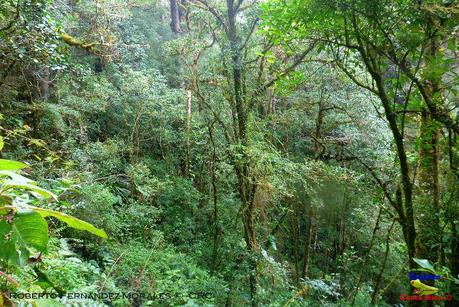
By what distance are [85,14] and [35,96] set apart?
299 cm

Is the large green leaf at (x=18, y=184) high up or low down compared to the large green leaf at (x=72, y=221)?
up

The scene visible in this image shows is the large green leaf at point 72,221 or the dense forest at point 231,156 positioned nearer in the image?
the large green leaf at point 72,221

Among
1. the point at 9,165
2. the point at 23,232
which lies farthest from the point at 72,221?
the point at 9,165

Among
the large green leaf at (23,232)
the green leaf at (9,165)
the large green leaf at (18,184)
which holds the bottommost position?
the large green leaf at (23,232)

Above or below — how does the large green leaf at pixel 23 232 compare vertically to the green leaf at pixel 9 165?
below

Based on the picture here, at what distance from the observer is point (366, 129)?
7.79 metres

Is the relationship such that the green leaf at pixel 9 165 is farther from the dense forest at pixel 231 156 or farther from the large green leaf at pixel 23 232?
the large green leaf at pixel 23 232

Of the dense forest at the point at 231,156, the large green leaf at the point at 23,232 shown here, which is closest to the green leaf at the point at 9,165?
the dense forest at the point at 231,156

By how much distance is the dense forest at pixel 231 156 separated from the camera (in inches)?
80.1

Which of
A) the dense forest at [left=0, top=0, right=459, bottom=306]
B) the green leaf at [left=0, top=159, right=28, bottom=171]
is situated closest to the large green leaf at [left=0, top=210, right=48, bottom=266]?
the dense forest at [left=0, top=0, right=459, bottom=306]

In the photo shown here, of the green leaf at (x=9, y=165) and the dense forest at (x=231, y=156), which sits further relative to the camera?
the dense forest at (x=231, y=156)

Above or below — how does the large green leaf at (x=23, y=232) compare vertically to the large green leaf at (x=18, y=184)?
below

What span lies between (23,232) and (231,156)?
440 centimetres

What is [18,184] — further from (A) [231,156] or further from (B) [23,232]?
(A) [231,156]
